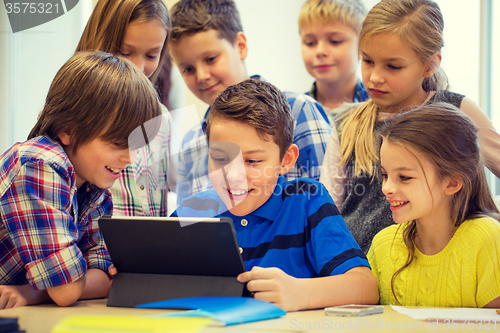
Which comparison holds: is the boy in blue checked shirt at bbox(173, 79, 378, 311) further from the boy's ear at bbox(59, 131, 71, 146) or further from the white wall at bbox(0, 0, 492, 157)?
the white wall at bbox(0, 0, 492, 157)

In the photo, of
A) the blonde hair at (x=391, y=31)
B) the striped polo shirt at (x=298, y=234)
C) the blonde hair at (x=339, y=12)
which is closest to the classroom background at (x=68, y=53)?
the blonde hair at (x=339, y=12)

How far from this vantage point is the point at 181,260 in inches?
30.2

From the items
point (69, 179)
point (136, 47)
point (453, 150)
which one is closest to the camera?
point (69, 179)

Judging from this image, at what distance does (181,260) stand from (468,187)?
26.2 inches

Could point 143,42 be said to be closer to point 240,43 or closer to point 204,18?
point 204,18

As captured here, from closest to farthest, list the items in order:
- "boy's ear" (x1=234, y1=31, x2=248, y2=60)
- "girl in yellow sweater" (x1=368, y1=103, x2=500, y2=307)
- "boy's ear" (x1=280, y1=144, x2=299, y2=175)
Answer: "girl in yellow sweater" (x1=368, y1=103, x2=500, y2=307) → "boy's ear" (x1=280, y1=144, x2=299, y2=175) → "boy's ear" (x1=234, y1=31, x2=248, y2=60)

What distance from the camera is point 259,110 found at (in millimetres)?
998

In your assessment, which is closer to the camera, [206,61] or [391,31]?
[391,31]

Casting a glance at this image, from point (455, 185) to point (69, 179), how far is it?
83cm

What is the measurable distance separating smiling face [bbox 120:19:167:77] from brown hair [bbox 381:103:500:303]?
0.77 m

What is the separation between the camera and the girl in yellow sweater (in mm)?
951

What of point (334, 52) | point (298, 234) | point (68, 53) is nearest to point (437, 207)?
point (298, 234)

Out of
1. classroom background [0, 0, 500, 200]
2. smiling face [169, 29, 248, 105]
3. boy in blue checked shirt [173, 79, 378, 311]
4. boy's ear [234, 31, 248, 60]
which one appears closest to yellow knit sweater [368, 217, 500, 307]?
boy in blue checked shirt [173, 79, 378, 311]

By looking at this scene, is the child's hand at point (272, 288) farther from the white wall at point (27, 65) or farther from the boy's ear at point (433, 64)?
the white wall at point (27, 65)
